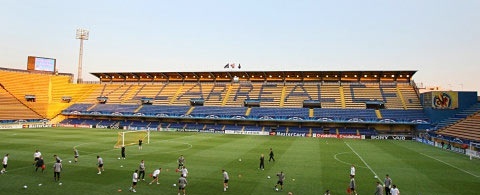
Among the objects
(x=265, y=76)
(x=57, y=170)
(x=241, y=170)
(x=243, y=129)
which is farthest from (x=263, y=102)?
(x=57, y=170)

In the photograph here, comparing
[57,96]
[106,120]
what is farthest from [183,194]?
[57,96]

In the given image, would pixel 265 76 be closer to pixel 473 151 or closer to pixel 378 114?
pixel 378 114

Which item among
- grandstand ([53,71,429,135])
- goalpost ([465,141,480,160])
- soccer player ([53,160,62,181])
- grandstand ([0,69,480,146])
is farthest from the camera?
grandstand ([53,71,429,135])

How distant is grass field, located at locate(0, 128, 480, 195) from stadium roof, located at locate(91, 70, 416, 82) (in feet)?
122

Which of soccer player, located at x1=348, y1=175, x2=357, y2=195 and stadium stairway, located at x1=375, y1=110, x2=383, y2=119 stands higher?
Answer: stadium stairway, located at x1=375, y1=110, x2=383, y2=119

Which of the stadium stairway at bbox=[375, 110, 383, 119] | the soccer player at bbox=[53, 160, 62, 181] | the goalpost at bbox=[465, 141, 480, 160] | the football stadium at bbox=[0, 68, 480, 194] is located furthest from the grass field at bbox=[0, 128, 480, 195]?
the stadium stairway at bbox=[375, 110, 383, 119]

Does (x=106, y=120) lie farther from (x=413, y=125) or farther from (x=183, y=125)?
(x=413, y=125)

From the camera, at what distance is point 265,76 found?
3127 inches

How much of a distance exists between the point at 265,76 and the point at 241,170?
→ 5590cm

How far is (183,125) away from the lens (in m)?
67.1

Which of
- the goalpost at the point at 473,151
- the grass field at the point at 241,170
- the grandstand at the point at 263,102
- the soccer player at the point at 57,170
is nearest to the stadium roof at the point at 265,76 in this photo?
the grandstand at the point at 263,102

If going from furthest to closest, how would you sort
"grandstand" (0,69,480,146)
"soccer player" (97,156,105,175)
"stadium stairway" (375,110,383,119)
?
"grandstand" (0,69,480,146), "stadium stairway" (375,110,383,119), "soccer player" (97,156,105,175)

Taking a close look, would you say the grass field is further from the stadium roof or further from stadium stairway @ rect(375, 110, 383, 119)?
the stadium roof

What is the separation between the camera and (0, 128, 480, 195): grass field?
63.9ft
